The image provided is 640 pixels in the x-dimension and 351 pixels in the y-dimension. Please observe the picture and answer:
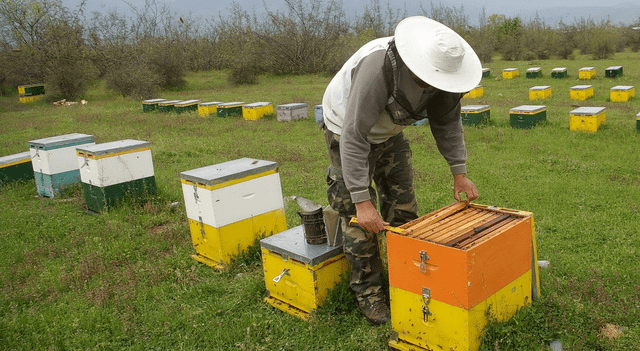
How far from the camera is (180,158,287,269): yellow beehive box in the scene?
356 centimetres

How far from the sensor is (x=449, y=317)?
2.23 metres

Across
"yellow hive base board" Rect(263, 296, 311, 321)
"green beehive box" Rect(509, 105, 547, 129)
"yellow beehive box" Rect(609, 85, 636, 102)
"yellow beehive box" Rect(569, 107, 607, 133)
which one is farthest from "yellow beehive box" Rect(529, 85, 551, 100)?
"yellow hive base board" Rect(263, 296, 311, 321)

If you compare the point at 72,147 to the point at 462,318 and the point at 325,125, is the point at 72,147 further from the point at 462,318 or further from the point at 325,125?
the point at 462,318

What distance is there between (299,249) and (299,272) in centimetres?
13

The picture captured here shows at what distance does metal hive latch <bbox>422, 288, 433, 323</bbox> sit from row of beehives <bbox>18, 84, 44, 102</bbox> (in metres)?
19.9

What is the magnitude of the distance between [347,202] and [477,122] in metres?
6.41

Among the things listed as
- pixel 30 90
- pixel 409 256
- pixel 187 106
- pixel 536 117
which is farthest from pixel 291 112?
pixel 30 90

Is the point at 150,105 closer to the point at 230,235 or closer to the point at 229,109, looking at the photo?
the point at 229,109

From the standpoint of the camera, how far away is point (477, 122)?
28.0 ft

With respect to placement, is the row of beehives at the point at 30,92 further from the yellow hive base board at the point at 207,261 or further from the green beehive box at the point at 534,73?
the yellow hive base board at the point at 207,261

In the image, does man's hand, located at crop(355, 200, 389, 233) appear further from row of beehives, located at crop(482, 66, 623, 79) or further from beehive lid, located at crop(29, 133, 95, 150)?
row of beehives, located at crop(482, 66, 623, 79)

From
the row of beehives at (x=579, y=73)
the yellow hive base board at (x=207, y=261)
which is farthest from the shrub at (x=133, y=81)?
the yellow hive base board at (x=207, y=261)

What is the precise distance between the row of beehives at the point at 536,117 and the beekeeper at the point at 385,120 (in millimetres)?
5232

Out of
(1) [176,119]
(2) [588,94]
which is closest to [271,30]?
(1) [176,119]
